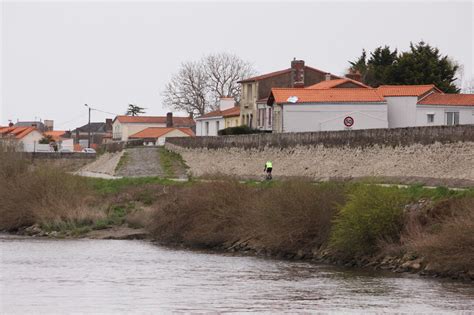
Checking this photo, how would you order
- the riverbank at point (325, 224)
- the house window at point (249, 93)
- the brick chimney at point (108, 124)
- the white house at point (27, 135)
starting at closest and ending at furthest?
the riverbank at point (325, 224) < the house window at point (249, 93) < the white house at point (27, 135) < the brick chimney at point (108, 124)

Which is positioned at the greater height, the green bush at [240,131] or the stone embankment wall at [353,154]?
the green bush at [240,131]

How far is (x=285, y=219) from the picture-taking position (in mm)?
42062

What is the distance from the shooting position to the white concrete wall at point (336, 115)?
72000 mm

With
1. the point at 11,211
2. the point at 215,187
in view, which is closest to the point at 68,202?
the point at 11,211

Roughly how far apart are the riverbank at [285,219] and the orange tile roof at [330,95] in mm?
15476

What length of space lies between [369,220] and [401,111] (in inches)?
1362

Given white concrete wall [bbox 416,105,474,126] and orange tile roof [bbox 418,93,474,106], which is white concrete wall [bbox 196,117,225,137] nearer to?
orange tile roof [bbox 418,93,474,106]

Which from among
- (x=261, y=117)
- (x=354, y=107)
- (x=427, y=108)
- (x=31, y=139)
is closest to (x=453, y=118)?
(x=427, y=108)

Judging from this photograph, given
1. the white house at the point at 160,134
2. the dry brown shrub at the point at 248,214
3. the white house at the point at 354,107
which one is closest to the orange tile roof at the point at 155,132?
the white house at the point at 160,134

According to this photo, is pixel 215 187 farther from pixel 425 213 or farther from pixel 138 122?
pixel 138 122

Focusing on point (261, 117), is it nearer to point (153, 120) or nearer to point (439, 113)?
point (439, 113)

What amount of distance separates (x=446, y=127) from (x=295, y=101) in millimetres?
26177

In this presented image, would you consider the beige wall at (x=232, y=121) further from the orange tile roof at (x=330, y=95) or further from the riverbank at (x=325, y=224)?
the riverbank at (x=325, y=224)

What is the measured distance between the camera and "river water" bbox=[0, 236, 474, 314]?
1141 inches
